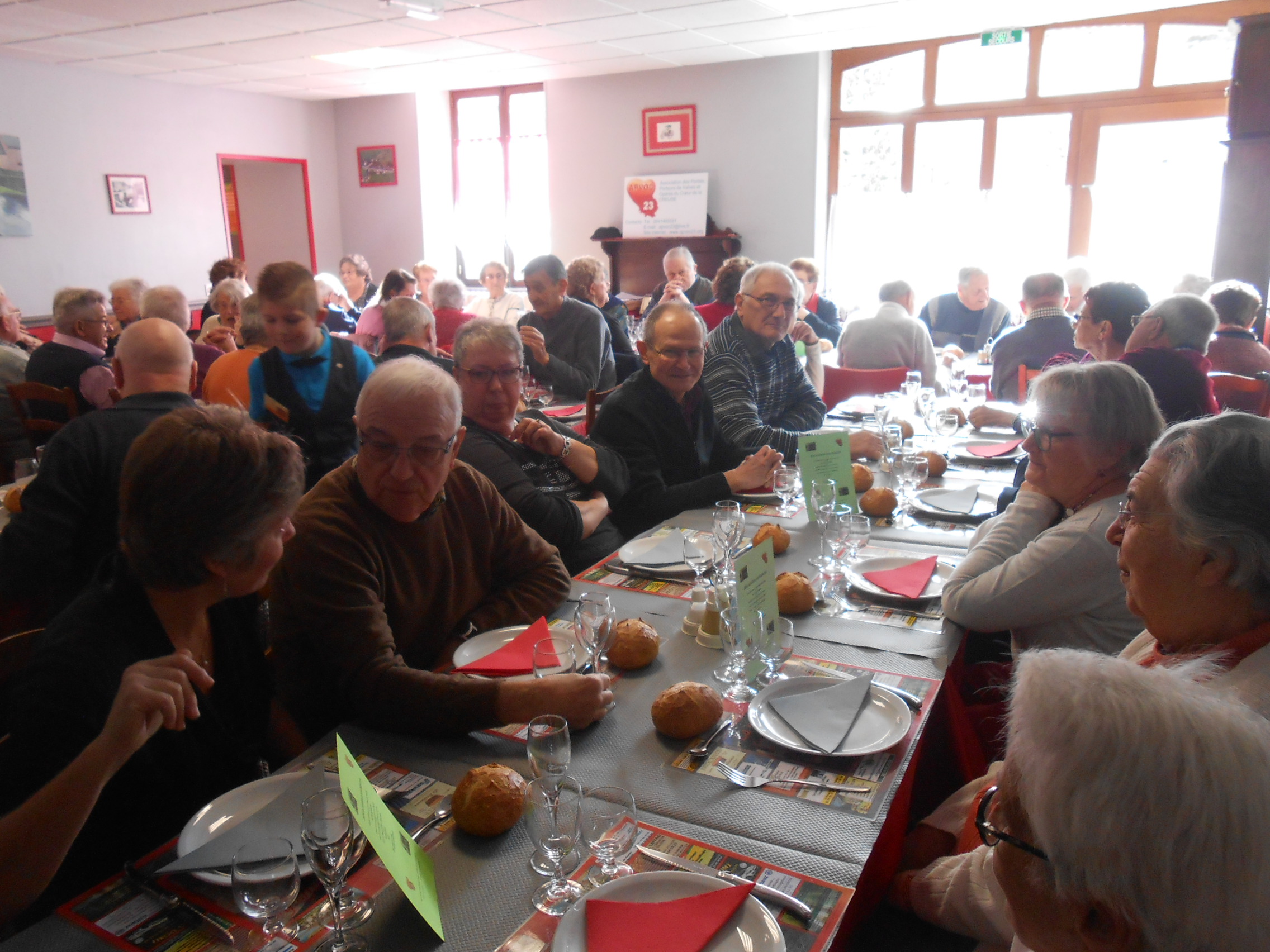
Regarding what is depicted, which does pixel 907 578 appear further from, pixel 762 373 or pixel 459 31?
pixel 459 31

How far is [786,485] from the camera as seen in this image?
2.86m

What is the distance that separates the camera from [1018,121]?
8211mm

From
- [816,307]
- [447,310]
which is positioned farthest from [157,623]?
[816,307]

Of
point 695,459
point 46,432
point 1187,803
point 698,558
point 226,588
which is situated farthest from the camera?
point 46,432

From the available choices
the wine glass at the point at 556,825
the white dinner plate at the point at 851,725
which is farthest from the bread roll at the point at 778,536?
the wine glass at the point at 556,825

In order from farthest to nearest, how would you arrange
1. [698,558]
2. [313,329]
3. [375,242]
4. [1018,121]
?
1. [375,242]
2. [1018,121]
3. [313,329]
4. [698,558]

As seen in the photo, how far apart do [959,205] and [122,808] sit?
354 inches

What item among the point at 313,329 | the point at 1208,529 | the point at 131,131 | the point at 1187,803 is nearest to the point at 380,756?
the point at 1187,803

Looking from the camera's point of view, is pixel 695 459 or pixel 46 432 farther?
pixel 46 432

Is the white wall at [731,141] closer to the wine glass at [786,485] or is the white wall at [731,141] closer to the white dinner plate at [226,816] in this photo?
the wine glass at [786,485]

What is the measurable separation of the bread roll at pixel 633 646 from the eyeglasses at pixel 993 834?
2.81ft

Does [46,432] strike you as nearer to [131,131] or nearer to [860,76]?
[131,131]

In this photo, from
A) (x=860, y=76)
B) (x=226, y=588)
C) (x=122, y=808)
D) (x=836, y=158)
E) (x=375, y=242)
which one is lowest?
(x=122, y=808)

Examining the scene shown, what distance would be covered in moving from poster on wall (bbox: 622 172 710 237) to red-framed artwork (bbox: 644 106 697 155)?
0.29 meters
